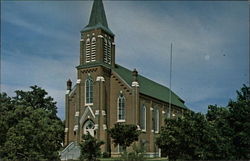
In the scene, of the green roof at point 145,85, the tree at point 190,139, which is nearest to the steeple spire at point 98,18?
the green roof at point 145,85

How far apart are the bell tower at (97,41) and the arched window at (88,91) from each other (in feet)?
7.95

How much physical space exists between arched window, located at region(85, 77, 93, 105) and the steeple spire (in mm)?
7264

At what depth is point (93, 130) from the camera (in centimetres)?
4462

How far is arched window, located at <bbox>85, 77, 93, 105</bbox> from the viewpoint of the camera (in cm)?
4603

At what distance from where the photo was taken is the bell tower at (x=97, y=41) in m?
46.6

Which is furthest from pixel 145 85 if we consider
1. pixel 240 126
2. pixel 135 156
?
pixel 135 156

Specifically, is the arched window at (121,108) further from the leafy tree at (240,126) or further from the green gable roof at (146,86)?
the leafy tree at (240,126)

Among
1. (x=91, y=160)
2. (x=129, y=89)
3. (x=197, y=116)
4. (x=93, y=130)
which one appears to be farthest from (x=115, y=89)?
(x=197, y=116)

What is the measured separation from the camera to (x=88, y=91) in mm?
46500

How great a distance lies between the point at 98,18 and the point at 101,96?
11243mm

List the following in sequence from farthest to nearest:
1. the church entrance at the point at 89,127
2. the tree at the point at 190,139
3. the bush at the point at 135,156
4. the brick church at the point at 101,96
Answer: the church entrance at the point at 89,127 < the brick church at the point at 101,96 < the tree at the point at 190,139 < the bush at the point at 135,156

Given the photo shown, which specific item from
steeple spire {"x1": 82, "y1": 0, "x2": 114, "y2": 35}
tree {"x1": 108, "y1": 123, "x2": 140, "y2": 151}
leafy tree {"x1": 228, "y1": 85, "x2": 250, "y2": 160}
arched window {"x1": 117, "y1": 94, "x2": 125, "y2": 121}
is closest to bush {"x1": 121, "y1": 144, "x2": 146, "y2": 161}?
leafy tree {"x1": 228, "y1": 85, "x2": 250, "y2": 160}

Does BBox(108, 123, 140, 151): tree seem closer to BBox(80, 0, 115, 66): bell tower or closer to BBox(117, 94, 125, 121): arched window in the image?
BBox(117, 94, 125, 121): arched window

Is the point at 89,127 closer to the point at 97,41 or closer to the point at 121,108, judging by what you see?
the point at 121,108
